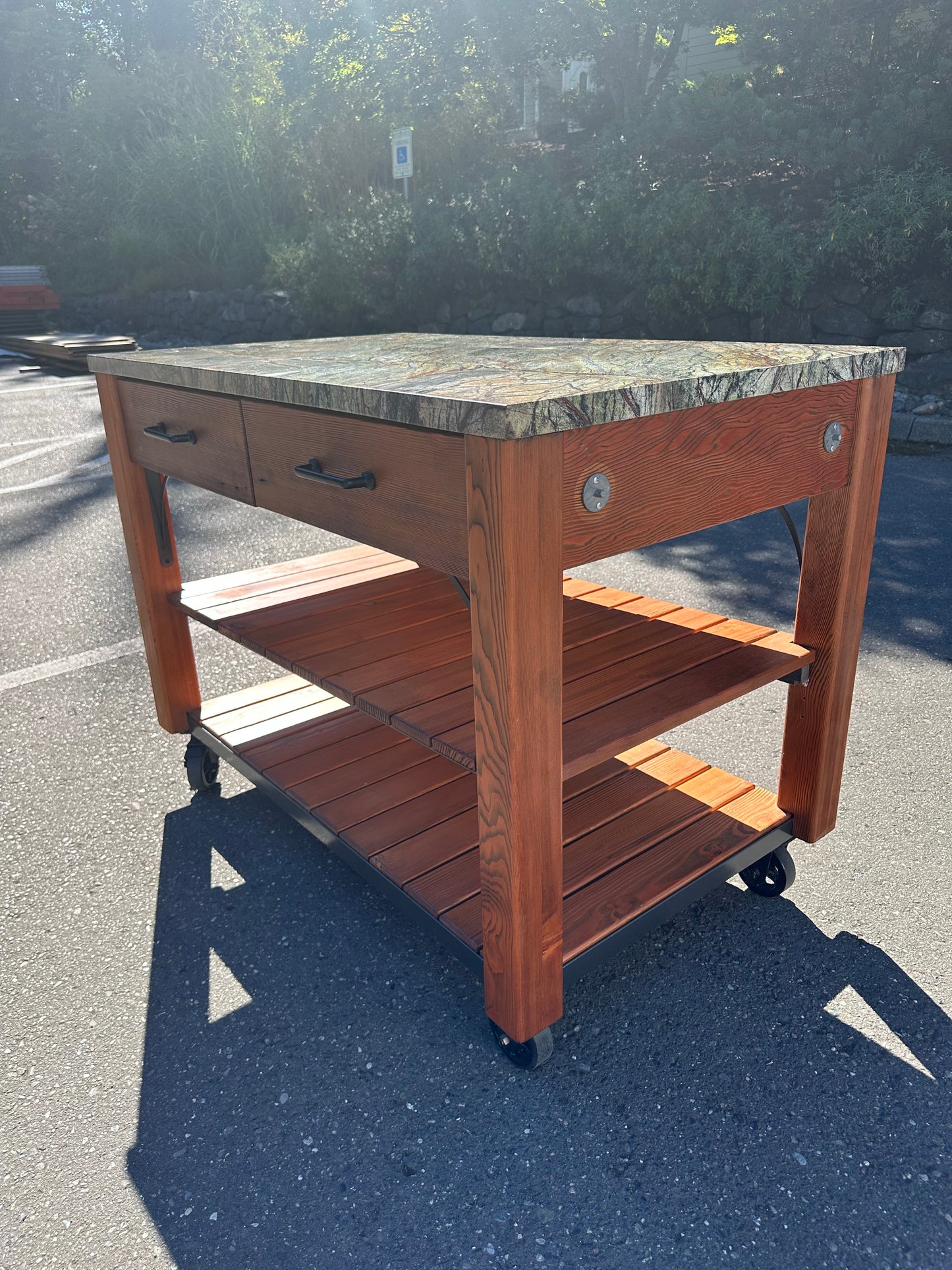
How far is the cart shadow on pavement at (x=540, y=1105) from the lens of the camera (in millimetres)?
1295

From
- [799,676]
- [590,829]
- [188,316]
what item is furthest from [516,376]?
[188,316]

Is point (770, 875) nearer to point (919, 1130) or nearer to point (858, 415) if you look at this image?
point (919, 1130)

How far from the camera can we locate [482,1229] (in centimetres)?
130

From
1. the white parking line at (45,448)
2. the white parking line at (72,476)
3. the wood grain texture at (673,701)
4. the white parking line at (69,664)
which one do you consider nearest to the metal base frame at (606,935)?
the wood grain texture at (673,701)

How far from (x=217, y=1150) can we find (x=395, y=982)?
45 cm

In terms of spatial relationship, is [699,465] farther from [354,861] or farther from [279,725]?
[279,725]

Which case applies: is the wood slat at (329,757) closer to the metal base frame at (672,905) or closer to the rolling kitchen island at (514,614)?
the rolling kitchen island at (514,614)

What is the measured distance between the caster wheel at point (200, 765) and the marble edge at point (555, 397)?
3.60 ft

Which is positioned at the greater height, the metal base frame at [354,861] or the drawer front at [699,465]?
the drawer front at [699,465]

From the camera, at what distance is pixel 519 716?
1267mm

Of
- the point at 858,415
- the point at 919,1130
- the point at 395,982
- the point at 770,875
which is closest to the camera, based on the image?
the point at 919,1130

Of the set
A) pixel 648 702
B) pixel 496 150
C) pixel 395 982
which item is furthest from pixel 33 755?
pixel 496 150

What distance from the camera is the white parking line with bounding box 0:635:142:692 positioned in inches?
126

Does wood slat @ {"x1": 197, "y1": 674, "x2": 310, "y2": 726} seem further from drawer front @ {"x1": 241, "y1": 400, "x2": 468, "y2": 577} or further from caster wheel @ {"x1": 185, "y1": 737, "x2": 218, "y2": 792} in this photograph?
drawer front @ {"x1": 241, "y1": 400, "x2": 468, "y2": 577}
